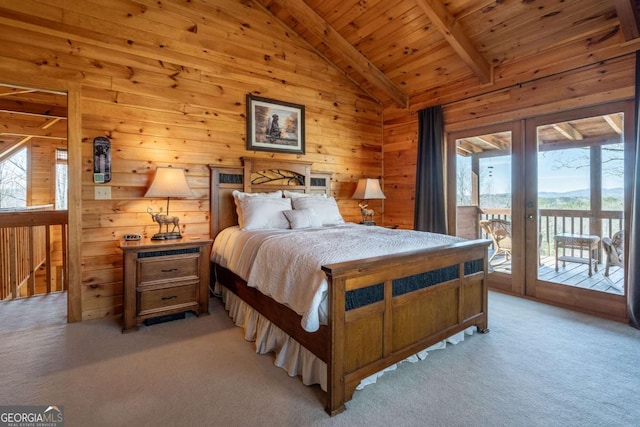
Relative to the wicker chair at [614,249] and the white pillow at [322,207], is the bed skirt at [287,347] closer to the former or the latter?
the white pillow at [322,207]

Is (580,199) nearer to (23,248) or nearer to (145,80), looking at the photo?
(145,80)

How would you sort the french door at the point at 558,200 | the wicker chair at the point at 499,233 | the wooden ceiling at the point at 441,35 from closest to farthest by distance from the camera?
1. the wooden ceiling at the point at 441,35
2. the french door at the point at 558,200
3. the wicker chair at the point at 499,233

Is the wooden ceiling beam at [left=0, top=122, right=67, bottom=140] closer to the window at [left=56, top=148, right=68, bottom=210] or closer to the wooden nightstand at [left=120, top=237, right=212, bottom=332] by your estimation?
the window at [left=56, top=148, right=68, bottom=210]

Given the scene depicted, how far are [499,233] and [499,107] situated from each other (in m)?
1.54

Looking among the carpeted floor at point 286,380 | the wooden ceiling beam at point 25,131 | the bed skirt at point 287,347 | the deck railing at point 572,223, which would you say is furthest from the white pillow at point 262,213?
the wooden ceiling beam at point 25,131

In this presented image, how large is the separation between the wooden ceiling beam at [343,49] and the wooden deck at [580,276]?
9.39 feet

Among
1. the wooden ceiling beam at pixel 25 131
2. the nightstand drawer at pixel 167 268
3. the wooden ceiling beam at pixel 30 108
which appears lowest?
the nightstand drawer at pixel 167 268

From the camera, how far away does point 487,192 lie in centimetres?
399

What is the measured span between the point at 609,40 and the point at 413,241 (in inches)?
→ 107

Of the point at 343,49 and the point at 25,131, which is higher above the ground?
the point at 343,49

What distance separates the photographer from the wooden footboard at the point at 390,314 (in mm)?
1645

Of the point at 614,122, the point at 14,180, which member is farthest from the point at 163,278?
the point at 14,180

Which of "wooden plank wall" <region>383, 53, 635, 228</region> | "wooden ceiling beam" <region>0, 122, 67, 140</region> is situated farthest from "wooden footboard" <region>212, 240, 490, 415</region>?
"wooden ceiling beam" <region>0, 122, 67, 140</region>

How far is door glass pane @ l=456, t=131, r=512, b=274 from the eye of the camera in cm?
378
